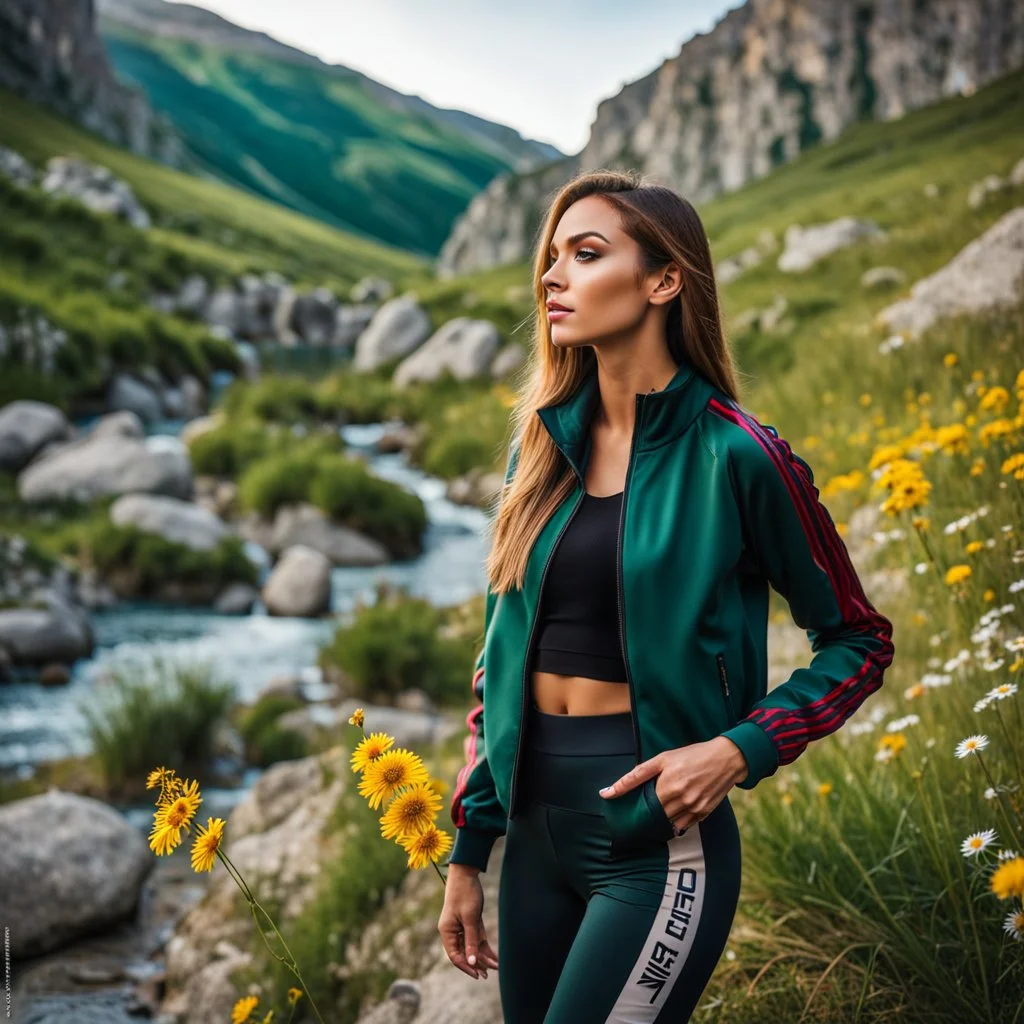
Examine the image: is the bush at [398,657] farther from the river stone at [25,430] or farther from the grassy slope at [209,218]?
the grassy slope at [209,218]

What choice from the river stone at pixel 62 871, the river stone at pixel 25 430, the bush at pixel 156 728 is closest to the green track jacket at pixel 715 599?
the river stone at pixel 62 871

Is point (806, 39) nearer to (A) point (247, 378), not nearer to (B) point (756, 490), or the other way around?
(A) point (247, 378)

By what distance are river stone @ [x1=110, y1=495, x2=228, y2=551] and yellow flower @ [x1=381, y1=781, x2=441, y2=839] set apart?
1127 cm

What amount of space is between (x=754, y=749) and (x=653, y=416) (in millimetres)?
671

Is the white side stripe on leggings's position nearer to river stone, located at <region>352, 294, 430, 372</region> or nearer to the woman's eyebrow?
the woman's eyebrow

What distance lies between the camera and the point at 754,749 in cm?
179

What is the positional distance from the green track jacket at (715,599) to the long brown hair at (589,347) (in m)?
0.07

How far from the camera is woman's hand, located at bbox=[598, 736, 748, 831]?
178cm

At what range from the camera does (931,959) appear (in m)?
2.61

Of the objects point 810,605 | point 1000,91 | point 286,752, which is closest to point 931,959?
point 810,605

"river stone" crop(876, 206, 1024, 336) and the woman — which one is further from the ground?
"river stone" crop(876, 206, 1024, 336)

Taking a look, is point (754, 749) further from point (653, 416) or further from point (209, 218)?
point (209, 218)

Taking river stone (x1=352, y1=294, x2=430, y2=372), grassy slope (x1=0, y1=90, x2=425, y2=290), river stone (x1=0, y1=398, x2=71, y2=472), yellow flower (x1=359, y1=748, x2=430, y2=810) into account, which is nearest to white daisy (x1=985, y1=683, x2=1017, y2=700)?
yellow flower (x1=359, y1=748, x2=430, y2=810)

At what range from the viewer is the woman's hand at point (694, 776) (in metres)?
1.78
